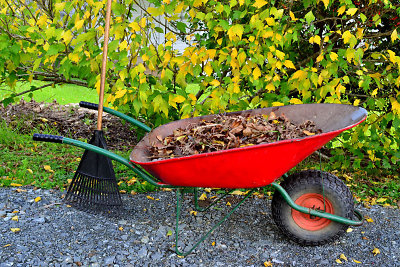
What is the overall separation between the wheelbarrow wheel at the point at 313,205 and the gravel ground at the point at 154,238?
0.09m

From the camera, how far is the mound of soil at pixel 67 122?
4.28m

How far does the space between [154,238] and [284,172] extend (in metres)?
0.89

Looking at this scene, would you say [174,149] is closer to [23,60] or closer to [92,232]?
[92,232]

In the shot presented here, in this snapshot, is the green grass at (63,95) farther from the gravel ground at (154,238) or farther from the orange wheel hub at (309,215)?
the orange wheel hub at (309,215)

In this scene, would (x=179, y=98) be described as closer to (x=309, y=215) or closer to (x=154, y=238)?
(x=154, y=238)

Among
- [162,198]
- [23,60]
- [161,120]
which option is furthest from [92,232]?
[23,60]

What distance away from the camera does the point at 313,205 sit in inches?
93.0

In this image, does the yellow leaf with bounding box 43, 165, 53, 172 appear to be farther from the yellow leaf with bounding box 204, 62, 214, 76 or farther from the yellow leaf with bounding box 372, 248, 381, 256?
the yellow leaf with bounding box 372, 248, 381, 256

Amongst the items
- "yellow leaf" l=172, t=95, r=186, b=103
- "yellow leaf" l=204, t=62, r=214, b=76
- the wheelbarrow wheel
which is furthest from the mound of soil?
the wheelbarrow wheel

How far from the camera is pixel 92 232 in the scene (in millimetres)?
2422

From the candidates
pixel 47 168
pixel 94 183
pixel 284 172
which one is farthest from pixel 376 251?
pixel 47 168

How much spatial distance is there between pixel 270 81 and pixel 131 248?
159cm

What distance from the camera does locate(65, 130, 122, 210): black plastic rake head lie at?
2.35 metres

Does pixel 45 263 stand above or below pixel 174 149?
below
